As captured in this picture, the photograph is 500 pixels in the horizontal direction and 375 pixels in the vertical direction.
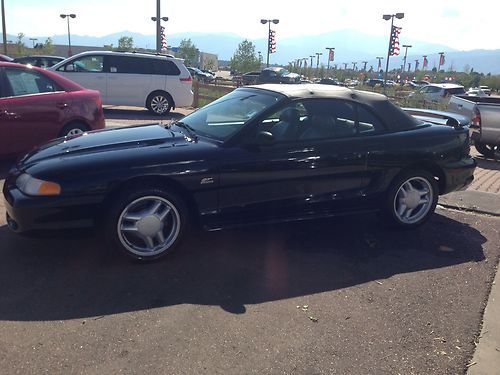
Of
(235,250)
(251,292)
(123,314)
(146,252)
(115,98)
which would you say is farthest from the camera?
(115,98)

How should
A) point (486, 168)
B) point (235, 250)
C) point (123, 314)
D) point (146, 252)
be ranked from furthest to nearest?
point (486, 168) < point (235, 250) < point (146, 252) < point (123, 314)

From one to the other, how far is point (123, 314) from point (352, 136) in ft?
8.80

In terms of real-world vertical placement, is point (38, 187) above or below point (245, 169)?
below

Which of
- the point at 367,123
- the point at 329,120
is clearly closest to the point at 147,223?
the point at 329,120

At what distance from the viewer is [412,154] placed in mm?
4809

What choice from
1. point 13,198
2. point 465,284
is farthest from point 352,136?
point 13,198

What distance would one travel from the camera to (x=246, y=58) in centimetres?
5762

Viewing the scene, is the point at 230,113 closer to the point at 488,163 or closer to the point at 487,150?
the point at 488,163

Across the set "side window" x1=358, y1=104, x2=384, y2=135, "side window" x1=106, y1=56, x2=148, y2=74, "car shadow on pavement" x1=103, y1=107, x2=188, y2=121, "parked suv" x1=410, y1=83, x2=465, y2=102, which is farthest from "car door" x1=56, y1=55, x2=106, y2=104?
"parked suv" x1=410, y1=83, x2=465, y2=102

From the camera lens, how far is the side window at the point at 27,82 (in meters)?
6.31

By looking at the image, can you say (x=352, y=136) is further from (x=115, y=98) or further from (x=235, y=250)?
(x=115, y=98)

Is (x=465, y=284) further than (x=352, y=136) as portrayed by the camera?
No

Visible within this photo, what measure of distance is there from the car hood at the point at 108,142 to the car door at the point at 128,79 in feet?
28.6

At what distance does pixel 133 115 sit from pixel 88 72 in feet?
5.21
